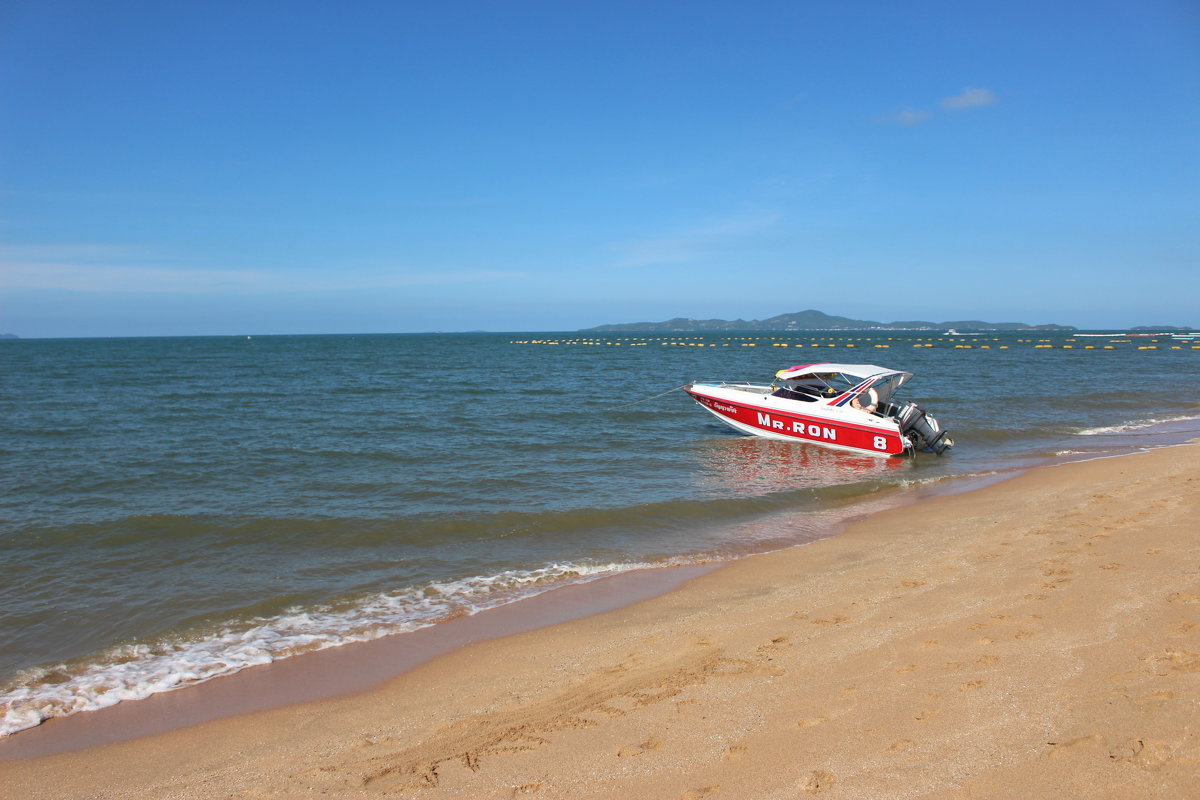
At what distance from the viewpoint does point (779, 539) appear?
10695 mm

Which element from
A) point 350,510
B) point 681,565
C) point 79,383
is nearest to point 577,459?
point 350,510

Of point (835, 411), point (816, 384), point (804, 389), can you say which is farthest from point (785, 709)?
point (816, 384)

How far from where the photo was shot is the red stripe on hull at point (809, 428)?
17.5m

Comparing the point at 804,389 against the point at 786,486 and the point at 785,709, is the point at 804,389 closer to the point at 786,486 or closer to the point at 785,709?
the point at 786,486

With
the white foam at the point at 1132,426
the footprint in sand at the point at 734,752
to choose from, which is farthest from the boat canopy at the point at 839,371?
the footprint in sand at the point at 734,752

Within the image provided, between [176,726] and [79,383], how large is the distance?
38.4 meters

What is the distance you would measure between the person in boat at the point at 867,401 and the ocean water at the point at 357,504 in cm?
145

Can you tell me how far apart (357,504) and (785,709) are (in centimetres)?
953

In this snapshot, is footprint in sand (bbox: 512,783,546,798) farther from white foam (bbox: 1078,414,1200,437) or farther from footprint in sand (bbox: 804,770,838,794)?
white foam (bbox: 1078,414,1200,437)

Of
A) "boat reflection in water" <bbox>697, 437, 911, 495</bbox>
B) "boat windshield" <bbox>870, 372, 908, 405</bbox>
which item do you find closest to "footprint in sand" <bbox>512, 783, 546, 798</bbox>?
"boat reflection in water" <bbox>697, 437, 911, 495</bbox>

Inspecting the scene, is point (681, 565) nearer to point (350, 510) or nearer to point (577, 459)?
point (350, 510)

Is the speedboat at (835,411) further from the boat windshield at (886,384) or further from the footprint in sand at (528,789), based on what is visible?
the footprint in sand at (528,789)

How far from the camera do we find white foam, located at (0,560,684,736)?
19.9 ft

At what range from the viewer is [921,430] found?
58.0 ft
